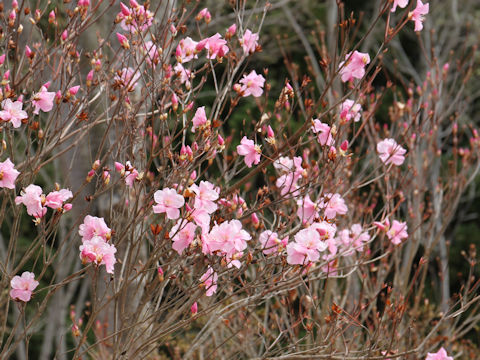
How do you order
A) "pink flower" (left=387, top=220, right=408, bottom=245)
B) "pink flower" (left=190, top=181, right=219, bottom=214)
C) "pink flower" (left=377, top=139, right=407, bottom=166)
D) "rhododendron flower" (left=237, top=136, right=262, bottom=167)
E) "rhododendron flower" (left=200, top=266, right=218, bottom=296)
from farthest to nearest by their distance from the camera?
"pink flower" (left=387, top=220, right=408, bottom=245) < "pink flower" (left=377, top=139, right=407, bottom=166) < "rhododendron flower" (left=237, top=136, right=262, bottom=167) < "rhododendron flower" (left=200, top=266, right=218, bottom=296) < "pink flower" (left=190, top=181, right=219, bottom=214)

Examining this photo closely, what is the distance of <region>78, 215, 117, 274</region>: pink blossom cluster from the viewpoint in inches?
80.2

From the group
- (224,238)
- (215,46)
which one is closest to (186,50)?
(215,46)

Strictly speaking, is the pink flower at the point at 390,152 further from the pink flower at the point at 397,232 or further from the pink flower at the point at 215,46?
the pink flower at the point at 215,46

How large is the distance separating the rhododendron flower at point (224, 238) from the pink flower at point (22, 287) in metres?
0.61

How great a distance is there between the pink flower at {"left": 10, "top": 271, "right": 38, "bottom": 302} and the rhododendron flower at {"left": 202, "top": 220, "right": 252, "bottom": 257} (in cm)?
61

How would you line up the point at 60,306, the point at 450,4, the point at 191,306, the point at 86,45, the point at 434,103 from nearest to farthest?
the point at 191,306 → the point at 86,45 → the point at 434,103 → the point at 60,306 → the point at 450,4

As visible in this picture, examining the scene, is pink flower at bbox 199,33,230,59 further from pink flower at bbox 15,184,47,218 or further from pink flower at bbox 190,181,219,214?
pink flower at bbox 15,184,47,218

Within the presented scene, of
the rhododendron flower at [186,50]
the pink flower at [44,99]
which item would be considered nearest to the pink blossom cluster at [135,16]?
the rhododendron flower at [186,50]

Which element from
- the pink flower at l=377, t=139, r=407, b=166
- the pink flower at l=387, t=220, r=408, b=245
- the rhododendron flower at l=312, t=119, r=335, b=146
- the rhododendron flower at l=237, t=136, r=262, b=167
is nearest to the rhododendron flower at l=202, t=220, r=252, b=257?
the rhododendron flower at l=237, t=136, r=262, b=167

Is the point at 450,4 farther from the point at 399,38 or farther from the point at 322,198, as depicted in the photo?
the point at 322,198

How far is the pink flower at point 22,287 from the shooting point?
2.21 m

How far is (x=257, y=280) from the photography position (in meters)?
2.42

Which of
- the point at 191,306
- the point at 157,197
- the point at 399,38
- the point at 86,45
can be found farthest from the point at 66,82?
the point at 399,38

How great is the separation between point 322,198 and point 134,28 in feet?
3.35
